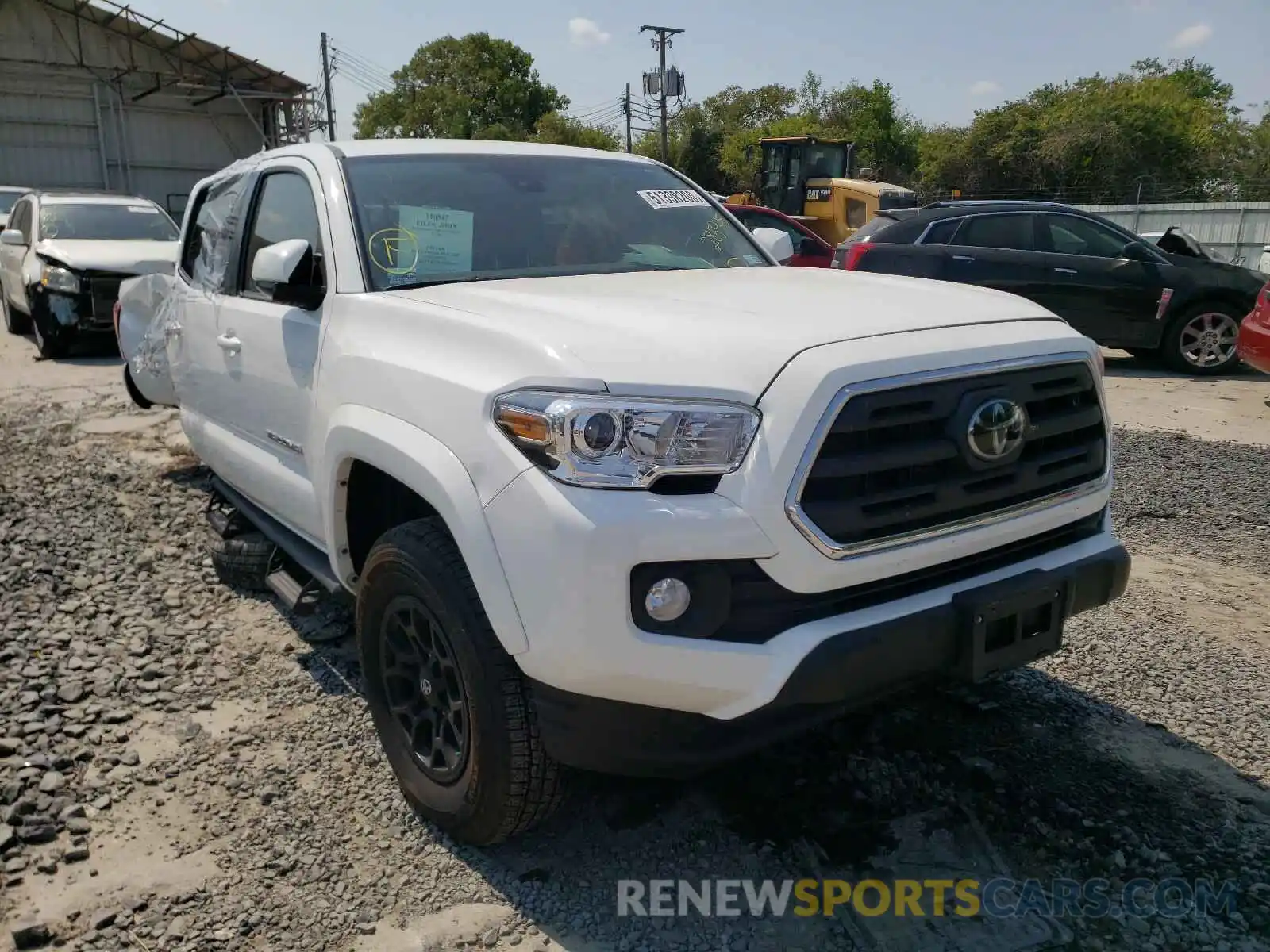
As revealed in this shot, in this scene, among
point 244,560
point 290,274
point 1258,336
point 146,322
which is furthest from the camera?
point 1258,336

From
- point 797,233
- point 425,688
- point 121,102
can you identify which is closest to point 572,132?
point 121,102

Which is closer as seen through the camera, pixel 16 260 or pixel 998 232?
pixel 998 232

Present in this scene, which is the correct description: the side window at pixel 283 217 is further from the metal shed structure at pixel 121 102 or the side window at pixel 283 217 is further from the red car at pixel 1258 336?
the metal shed structure at pixel 121 102

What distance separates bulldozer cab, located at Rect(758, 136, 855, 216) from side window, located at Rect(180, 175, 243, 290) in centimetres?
1624

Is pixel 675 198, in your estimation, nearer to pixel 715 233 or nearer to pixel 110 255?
pixel 715 233

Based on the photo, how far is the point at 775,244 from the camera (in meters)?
4.18

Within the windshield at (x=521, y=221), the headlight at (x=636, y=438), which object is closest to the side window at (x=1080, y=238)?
the windshield at (x=521, y=221)

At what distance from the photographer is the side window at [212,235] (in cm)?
418

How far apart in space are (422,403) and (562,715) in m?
0.86

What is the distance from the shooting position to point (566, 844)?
2693mm

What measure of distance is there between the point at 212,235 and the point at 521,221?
6.12 feet

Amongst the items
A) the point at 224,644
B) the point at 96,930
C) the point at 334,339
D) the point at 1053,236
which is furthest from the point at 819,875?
the point at 1053,236

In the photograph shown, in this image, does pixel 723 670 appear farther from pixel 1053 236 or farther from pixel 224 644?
pixel 1053 236

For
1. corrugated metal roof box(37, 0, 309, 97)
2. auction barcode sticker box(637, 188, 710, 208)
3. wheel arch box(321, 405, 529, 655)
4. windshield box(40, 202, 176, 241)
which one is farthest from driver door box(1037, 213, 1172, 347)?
corrugated metal roof box(37, 0, 309, 97)
